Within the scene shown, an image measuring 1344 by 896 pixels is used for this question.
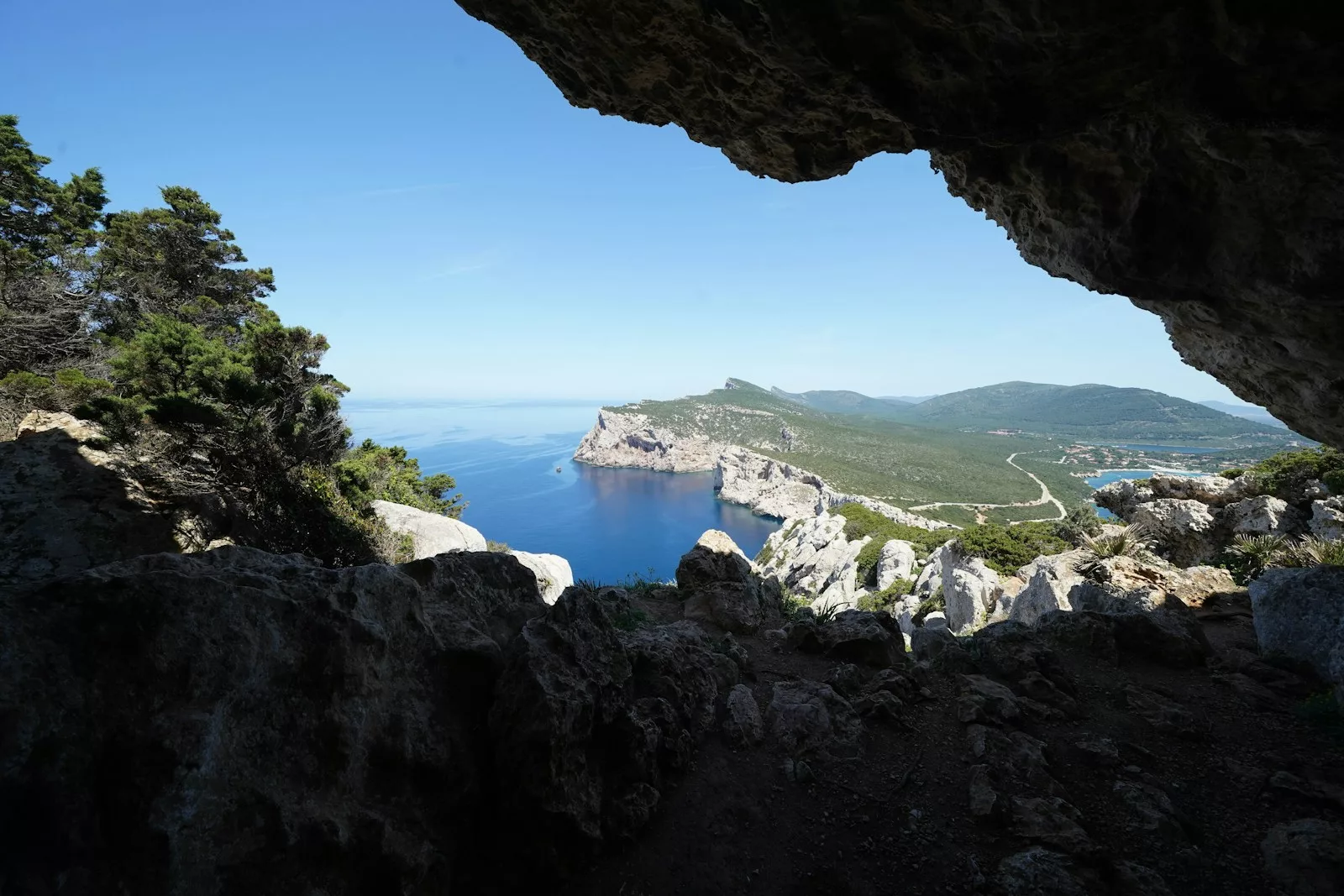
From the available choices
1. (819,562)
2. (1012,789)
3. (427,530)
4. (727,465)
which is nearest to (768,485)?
(727,465)

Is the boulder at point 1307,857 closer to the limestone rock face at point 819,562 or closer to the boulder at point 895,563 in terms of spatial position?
the limestone rock face at point 819,562

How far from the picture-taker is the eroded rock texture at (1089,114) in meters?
3.47

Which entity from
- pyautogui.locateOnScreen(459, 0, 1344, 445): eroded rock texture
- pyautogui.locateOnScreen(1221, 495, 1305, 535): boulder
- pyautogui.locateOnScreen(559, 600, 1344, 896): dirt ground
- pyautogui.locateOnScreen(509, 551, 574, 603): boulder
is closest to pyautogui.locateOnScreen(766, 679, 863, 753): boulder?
pyautogui.locateOnScreen(559, 600, 1344, 896): dirt ground

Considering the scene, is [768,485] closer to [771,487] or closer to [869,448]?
[771,487]

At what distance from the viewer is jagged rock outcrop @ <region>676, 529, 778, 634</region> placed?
970 cm

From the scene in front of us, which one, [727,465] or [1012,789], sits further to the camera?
[727,465]

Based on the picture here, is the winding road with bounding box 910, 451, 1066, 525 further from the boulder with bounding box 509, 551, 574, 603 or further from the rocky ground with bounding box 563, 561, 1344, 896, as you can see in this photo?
the rocky ground with bounding box 563, 561, 1344, 896

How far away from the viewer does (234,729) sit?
301cm

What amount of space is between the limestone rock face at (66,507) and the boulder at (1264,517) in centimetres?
2555

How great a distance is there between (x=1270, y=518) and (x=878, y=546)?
22.5 metres

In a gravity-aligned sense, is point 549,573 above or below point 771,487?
above

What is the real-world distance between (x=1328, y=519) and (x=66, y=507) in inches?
1057

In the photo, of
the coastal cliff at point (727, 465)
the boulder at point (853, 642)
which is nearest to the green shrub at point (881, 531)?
the coastal cliff at point (727, 465)

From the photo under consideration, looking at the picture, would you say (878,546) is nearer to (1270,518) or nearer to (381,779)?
(1270,518)
